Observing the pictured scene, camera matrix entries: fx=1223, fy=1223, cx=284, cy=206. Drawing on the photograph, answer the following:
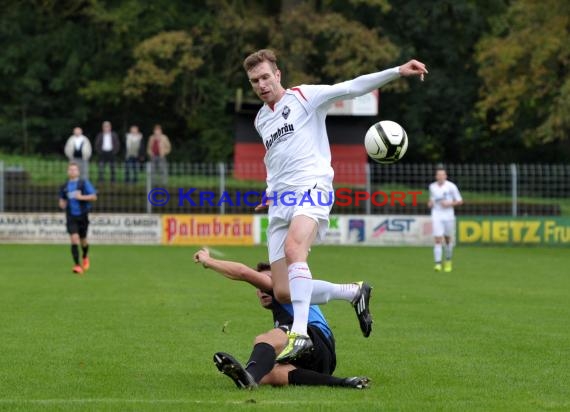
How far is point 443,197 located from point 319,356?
1686 centimetres

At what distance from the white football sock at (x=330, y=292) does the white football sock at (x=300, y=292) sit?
0.75 ft

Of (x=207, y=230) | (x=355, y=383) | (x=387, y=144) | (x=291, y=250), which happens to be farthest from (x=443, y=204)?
(x=355, y=383)

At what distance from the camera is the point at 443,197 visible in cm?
2511

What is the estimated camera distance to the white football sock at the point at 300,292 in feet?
27.8

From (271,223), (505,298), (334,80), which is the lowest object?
(505,298)

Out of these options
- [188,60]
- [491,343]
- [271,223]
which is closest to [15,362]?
[271,223]

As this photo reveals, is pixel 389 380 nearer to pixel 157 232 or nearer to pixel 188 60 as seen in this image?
pixel 157 232

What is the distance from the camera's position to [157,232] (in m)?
32.3

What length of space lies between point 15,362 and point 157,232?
→ 22.6 metres

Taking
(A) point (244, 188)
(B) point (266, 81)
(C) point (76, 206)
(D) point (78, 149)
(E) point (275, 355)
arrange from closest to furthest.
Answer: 1. (E) point (275, 355)
2. (B) point (266, 81)
3. (C) point (76, 206)
4. (D) point (78, 149)
5. (A) point (244, 188)

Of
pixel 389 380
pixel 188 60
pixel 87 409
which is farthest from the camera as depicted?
pixel 188 60

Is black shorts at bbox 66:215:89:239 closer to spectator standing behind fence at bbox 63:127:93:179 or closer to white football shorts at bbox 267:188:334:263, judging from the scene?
spectator standing behind fence at bbox 63:127:93:179

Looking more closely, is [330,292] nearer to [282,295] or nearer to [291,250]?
[282,295]

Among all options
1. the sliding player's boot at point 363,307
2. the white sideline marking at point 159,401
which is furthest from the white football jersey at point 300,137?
the white sideline marking at point 159,401
